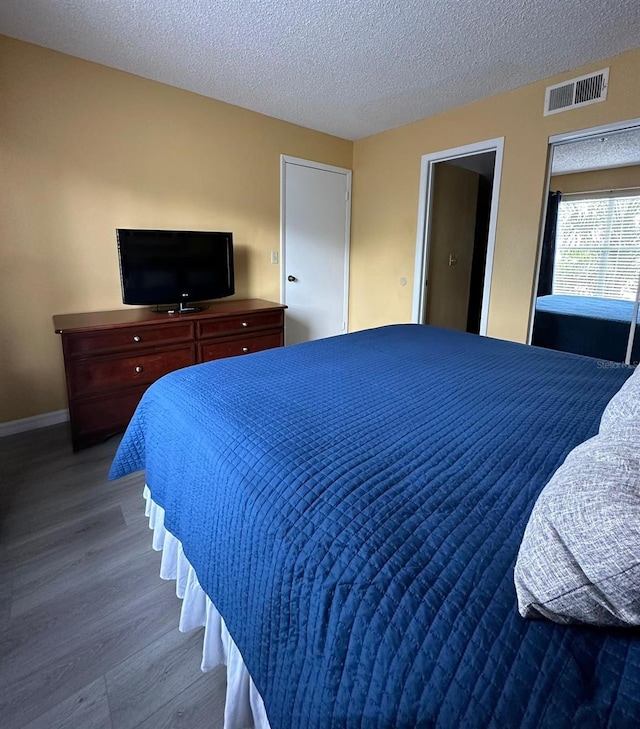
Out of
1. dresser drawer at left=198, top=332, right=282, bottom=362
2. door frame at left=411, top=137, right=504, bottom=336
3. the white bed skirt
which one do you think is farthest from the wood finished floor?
door frame at left=411, top=137, right=504, bottom=336

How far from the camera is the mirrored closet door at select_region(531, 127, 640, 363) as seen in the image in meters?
2.82

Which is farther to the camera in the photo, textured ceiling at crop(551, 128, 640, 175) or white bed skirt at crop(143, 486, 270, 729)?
textured ceiling at crop(551, 128, 640, 175)

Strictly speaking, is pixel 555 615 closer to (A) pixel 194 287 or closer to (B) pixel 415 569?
(B) pixel 415 569

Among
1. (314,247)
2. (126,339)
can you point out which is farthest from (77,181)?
(314,247)

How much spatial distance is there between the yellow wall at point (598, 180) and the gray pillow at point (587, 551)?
3.11 metres

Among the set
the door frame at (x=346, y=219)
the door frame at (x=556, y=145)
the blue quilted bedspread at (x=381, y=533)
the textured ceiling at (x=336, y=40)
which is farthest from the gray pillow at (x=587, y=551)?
the door frame at (x=346, y=219)

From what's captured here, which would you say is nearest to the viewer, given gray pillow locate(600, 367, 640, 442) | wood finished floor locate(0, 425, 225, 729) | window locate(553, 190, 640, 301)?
gray pillow locate(600, 367, 640, 442)

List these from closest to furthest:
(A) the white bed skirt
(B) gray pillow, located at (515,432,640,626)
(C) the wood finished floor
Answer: (B) gray pillow, located at (515,432,640,626)
(A) the white bed skirt
(C) the wood finished floor

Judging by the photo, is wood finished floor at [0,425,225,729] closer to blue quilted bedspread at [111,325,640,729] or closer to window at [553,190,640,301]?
blue quilted bedspread at [111,325,640,729]

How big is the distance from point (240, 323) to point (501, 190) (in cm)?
238

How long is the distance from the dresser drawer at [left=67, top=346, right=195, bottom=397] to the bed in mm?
2901

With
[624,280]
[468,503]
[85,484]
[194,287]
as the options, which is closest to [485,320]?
[624,280]

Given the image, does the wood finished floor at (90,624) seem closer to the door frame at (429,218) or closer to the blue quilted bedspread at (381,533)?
the blue quilted bedspread at (381,533)

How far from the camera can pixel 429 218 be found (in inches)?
154
